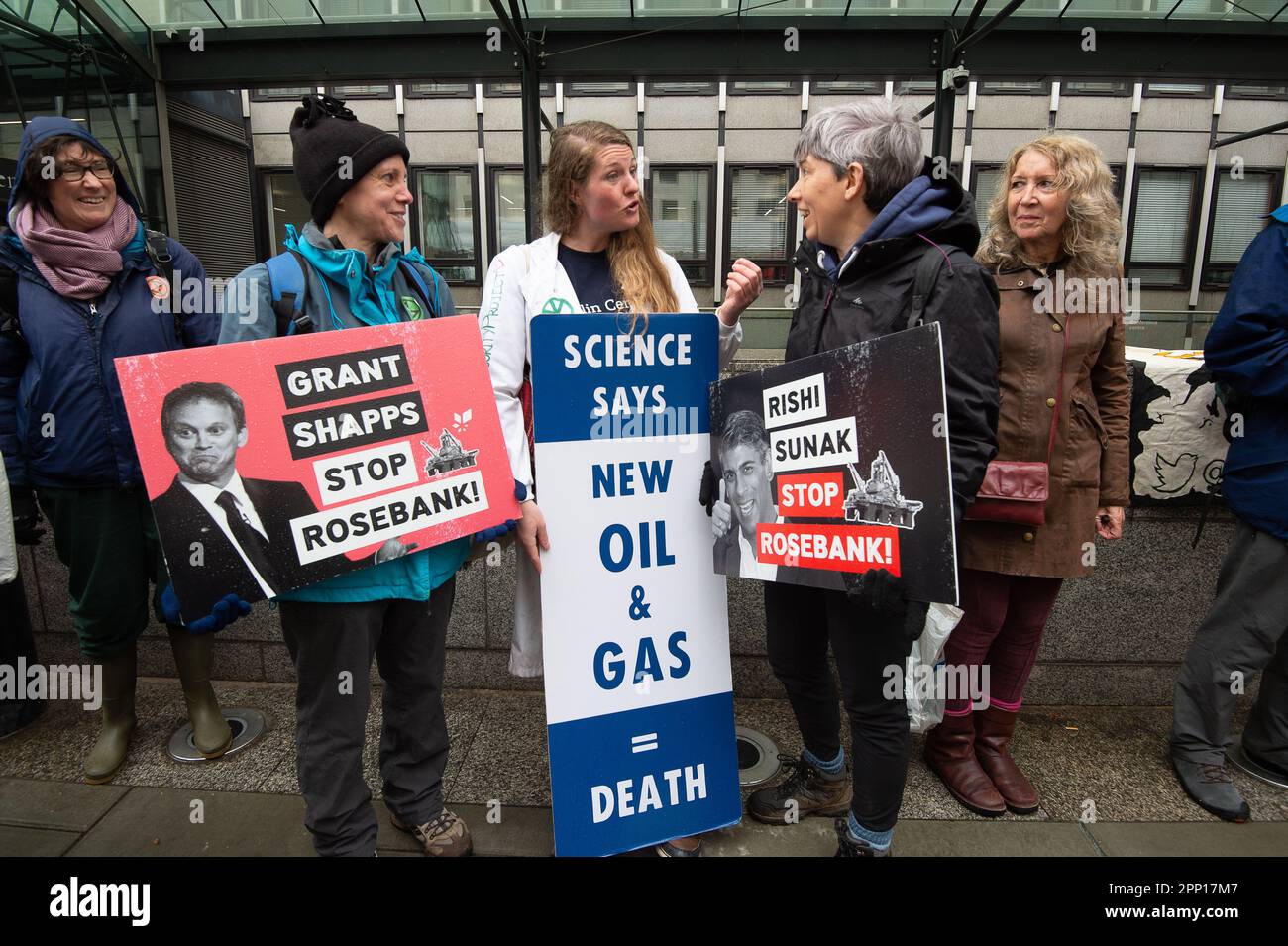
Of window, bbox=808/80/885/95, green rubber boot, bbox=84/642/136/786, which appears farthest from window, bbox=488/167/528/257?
green rubber boot, bbox=84/642/136/786

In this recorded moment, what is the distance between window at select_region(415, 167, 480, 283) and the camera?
40.6 ft

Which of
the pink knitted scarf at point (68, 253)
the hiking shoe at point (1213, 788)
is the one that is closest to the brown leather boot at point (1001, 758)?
the hiking shoe at point (1213, 788)

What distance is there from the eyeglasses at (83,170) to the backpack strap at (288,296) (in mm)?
1123

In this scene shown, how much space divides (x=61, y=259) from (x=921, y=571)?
285 cm

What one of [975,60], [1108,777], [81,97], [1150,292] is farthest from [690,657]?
[1150,292]

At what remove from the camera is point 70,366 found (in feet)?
8.06

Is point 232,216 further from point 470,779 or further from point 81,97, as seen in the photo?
point 470,779

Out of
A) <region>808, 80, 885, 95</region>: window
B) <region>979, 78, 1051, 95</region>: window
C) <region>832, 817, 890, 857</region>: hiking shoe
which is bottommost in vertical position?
<region>832, 817, 890, 857</region>: hiking shoe

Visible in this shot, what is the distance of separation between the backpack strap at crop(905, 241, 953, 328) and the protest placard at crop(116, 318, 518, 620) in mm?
1138

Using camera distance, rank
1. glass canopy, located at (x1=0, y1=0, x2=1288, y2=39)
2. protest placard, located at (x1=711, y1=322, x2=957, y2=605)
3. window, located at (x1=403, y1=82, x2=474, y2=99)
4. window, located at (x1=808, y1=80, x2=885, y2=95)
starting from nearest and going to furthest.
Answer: protest placard, located at (x1=711, y1=322, x2=957, y2=605) < glass canopy, located at (x1=0, y1=0, x2=1288, y2=39) < window, located at (x1=808, y1=80, x2=885, y2=95) < window, located at (x1=403, y1=82, x2=474, y2=99)

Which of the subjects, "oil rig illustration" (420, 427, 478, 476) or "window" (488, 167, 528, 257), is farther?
"window" (488, 167, 528, 257)

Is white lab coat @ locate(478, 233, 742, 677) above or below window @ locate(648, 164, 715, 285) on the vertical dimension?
below

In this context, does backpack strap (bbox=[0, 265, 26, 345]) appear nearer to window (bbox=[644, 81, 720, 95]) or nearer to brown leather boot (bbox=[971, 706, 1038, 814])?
brown leather boot (bbox=[971, 706, 1038, 814])

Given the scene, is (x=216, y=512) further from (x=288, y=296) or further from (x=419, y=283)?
(x=419, y=283)
